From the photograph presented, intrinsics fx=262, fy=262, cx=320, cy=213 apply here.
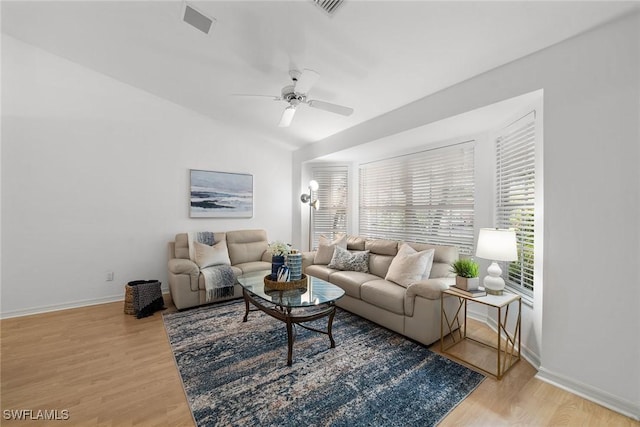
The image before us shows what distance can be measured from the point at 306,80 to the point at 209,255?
2.77 m

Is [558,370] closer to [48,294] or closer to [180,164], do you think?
[180,164]

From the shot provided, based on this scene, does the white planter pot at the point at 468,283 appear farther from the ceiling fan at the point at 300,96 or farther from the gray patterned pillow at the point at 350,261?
the ceiling fan at the point at 300,96

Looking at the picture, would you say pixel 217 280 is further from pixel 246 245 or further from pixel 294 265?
pixel 294 265

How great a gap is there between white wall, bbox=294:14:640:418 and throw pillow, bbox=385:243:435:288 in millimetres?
1078

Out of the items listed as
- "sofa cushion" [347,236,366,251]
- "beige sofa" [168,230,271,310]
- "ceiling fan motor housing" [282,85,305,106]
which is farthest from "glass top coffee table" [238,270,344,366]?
"ceiling fan motor housing" [282,85,305,106]

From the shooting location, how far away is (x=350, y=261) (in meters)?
3.71

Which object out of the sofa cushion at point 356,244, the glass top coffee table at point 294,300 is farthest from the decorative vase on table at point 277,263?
the sofa cushion at point 356,244

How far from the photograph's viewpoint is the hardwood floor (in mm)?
1685

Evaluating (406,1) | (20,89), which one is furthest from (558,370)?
(20,89)

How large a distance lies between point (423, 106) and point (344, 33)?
4.25 ft

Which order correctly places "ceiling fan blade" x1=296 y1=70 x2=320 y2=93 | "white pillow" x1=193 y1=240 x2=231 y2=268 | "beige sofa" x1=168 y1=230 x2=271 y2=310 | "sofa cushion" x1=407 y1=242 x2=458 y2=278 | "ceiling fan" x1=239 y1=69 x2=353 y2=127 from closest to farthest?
"ceiling fan blade" x1=296 y1=70 x2=320 y2=93
"ceiling fan" x1=239 y1=69 x2=353 y2=127
"sofa cushion" x1=407 y1=242 x2=458 y2=278
"beige sofa" x1=168 y1=230 x2=271 y2=310
"white pillow" x1=193 y1=240 x2=231 y2=268

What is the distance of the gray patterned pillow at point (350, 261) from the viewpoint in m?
3.65

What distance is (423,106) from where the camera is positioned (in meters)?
3.02

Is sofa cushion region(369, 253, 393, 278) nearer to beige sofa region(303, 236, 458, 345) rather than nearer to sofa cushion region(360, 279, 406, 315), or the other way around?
beige sofa region(303, 236, 458, 345)
